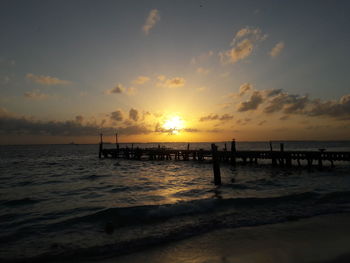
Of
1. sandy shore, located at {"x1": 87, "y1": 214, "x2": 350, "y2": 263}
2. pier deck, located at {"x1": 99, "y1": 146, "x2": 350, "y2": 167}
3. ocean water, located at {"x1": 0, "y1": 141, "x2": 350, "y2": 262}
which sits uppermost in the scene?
pier deck, located at {"x1": 99, "y1": 146, "x2": 350, "y2": 167}

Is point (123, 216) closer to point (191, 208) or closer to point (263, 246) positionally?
point (191, 208)

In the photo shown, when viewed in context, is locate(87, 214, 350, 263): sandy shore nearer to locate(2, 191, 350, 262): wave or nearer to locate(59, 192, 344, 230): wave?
locate(2, 191, 350, 262): wave

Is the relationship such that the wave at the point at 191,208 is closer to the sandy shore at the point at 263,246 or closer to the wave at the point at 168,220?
the wave at the point at 168,220

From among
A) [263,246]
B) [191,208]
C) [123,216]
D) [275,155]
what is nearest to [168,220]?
[191,208]

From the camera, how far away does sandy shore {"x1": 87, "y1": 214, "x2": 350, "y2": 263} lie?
5.46 m

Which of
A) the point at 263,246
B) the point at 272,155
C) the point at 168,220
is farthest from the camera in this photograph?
the point at 272,155

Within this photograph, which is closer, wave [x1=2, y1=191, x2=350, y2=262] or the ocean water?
wave [x1=2, y1=191, x2=350, y2=262]

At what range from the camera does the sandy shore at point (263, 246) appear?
215 inches

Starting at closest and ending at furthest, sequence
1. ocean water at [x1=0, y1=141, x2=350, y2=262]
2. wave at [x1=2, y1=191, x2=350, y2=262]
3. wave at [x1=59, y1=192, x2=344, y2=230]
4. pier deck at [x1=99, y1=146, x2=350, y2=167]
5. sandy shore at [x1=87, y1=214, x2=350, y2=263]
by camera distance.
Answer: sandy shore at [x1=87, y1=214, x2=350, y2=263]
wave at [x1=2, y1=191, x2=350, y2=262]
ocean water at [x1=0, y1=141, x2=350, y2=262]
wave at [x1=59, y1=192, x2=344, y2=230]
pier deck at [x1=99, y1=146, x2=350, y2=167]

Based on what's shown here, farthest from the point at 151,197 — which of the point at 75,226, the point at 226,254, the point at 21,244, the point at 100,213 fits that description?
the point at 226,254

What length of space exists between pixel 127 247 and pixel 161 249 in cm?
100

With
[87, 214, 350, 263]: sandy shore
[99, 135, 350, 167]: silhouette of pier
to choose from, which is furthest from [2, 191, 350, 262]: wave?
[99, 135, 350, 167]: silhouette of pier

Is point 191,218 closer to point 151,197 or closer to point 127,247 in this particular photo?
point 127,247

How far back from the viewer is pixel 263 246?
6.13m
